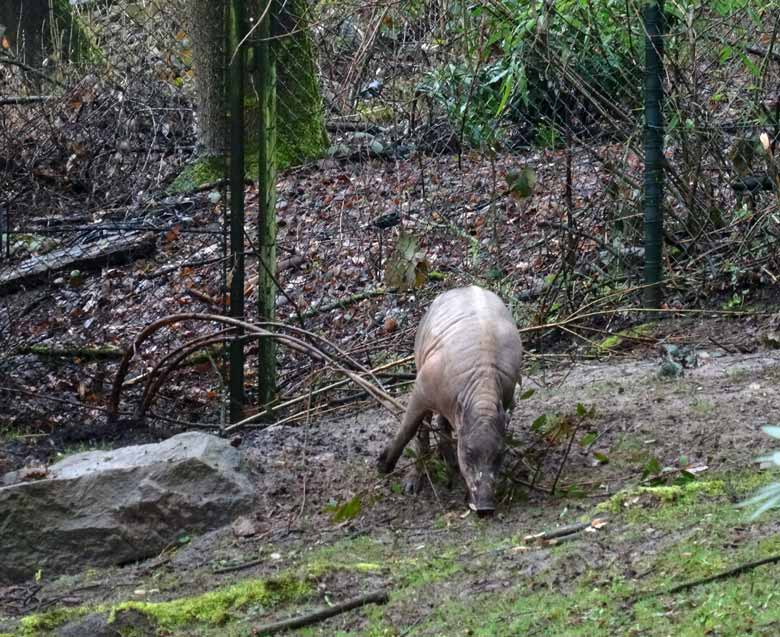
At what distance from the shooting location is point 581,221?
952 centimetres

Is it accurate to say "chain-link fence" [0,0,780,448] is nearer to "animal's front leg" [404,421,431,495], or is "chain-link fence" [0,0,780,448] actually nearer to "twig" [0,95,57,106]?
"twig" [0,95,57,106]

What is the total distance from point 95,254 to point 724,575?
7.53 meters

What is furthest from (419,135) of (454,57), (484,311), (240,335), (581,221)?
(484,311)

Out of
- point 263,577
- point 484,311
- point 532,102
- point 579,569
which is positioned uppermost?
point 532,102

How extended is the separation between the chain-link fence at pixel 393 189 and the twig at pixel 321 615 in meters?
A: 3.45

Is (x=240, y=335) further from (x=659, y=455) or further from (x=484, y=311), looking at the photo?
(x=659, y=455)

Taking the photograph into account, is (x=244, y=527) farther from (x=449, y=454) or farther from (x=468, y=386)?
(x=468, y=386)

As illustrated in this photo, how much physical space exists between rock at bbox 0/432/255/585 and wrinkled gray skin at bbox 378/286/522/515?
0.95 m

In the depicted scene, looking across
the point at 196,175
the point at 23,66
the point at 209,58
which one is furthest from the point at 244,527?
the point at 196,175

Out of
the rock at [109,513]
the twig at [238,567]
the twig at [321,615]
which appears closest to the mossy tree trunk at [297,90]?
the rock at [109,513]

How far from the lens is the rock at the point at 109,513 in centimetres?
609

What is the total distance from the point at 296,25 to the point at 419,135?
8.17 feet

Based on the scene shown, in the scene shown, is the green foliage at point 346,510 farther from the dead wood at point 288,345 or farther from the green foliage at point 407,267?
the green foliage at point 407,267

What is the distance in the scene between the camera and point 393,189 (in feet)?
33.7
